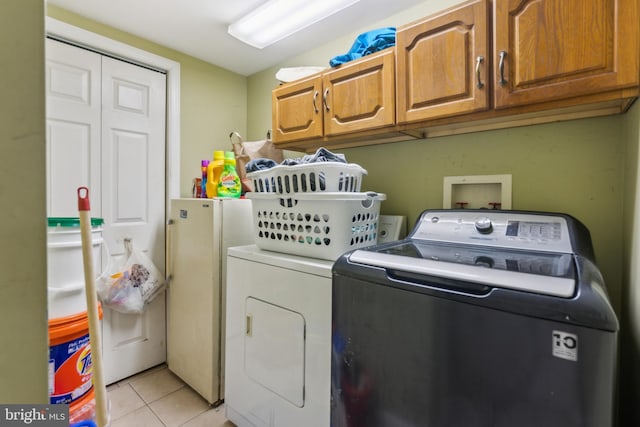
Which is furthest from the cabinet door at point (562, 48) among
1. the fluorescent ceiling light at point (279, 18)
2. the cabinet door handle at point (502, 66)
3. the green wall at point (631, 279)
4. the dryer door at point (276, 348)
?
the dryer door at point (276, 348)

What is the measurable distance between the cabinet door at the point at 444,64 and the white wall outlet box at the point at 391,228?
0.55 meters

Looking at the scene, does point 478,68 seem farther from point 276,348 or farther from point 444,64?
point 276,348

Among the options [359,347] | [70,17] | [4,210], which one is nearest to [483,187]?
[359,347]

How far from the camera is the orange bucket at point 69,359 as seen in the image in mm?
1297

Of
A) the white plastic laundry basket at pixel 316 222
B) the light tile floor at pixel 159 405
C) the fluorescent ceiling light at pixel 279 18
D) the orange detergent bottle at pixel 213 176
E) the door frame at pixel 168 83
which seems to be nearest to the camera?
the white plastic laundry basket at pixel 316 222

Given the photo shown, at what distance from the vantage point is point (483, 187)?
1.53 meters

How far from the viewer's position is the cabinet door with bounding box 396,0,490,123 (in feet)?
3.89

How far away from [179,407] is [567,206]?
92.8 inches

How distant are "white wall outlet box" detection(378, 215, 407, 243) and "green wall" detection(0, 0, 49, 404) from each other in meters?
1.47

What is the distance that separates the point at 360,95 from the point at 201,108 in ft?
4.98

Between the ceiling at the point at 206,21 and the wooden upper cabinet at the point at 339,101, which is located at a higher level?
the ceiling at the point at 206,21

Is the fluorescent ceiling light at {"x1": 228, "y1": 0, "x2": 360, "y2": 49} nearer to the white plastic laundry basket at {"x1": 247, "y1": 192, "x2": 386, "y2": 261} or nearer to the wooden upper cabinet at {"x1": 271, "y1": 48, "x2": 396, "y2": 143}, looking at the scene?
the wooden upper cabinet at {"x1": 271, "y1": 48, "x2": 396, "y2": 143}

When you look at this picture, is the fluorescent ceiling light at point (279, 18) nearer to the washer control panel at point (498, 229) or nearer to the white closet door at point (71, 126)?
the white closet door at point (71, 126)

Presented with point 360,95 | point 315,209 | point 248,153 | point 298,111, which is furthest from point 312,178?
point 248,153
